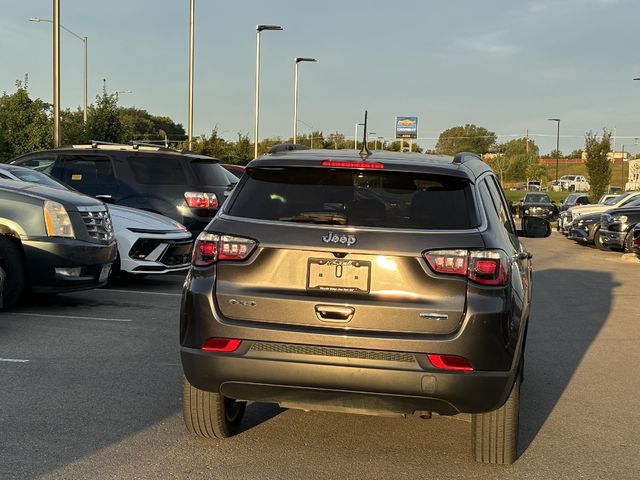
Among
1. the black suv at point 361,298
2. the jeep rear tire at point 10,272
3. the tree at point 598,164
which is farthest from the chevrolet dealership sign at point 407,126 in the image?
the black suv at point 361,298

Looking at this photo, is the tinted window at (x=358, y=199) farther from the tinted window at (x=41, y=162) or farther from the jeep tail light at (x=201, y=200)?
the tinted window at (x=41, y=162)

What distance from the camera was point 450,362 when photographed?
4.07 m

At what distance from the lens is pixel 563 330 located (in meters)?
9.37

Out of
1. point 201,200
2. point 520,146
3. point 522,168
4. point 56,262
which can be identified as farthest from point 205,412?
point 520,146

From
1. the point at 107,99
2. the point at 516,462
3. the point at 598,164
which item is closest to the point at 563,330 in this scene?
the point at 516,462

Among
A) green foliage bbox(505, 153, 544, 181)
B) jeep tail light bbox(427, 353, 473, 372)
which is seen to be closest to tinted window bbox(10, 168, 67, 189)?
jeep tail light bbox(427, 353, 473, 372)

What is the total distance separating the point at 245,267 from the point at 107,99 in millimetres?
26030

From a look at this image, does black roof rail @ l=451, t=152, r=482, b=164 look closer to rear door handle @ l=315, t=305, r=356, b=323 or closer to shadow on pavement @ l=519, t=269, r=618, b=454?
rear door handle @ l=315, t=305, r=356, b=323

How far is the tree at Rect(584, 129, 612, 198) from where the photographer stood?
1800 inches

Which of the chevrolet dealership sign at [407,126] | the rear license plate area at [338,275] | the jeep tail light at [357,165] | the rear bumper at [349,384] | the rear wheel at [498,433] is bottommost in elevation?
the rear wheel at [498,433]

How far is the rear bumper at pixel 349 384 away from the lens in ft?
13.3

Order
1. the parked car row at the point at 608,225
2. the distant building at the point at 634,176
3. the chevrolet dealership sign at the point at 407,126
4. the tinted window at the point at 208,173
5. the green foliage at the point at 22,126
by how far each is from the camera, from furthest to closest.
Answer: the chevrolet dealership sign at the point at 407,126 → the distant building at the point at 634,176 → the green foliage at the point at 22,126 → the parked car row at the point at 608,225 → the tinted window at the point at 208,173

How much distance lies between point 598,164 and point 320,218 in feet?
147

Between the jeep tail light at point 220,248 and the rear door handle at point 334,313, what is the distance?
18.9 inches
